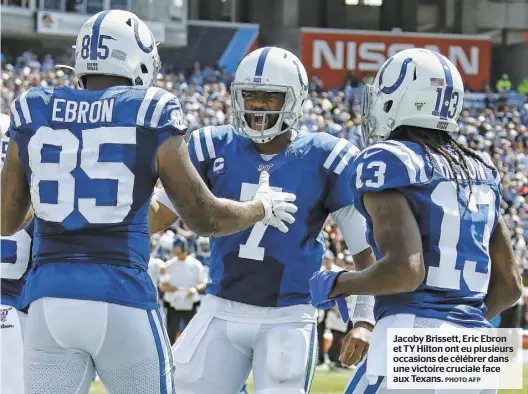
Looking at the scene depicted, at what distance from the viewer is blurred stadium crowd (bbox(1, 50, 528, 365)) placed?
12820mm

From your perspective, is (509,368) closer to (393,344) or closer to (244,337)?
(244,337)

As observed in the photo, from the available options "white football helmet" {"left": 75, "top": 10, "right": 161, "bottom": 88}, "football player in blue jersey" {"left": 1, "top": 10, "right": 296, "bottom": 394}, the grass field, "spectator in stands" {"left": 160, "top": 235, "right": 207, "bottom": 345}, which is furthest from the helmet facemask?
"spectator in stands" {"left": 160, "top": 235, "right": 207, "bottom": 345}

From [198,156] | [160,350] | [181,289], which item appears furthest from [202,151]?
[181,289]

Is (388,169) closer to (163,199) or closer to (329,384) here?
(163,199)

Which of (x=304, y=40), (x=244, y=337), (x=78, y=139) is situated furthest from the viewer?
(x=304, y=40)

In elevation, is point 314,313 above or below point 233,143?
below

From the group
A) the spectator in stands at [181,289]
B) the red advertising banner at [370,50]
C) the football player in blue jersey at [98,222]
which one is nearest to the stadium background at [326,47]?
the red advertising banner at [370,50]

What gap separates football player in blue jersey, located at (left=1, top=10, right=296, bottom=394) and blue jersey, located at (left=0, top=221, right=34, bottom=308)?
117 cm

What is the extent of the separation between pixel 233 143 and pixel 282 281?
A: 620 mm

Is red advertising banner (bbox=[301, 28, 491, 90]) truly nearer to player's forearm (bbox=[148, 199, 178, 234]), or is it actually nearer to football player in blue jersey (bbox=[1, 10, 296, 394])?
player's forearm (bbox=[148, 199, 178, 234])

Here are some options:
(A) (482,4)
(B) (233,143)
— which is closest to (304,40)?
(A) (482,4)

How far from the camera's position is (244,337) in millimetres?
4449

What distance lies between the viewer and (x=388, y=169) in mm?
3301

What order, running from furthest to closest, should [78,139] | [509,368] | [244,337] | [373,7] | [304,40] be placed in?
[373,7] < [304,40] < [509,368] < [244,337] < [78,139]
